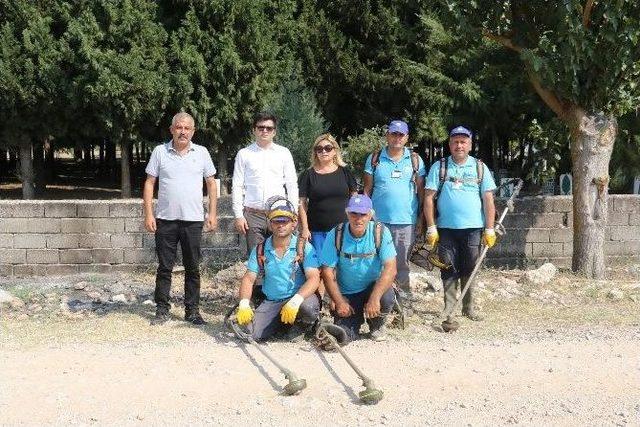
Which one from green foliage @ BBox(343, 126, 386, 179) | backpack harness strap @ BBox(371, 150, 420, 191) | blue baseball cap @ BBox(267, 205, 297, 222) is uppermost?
green foliage @ BBox(343, 126, 386, 179)

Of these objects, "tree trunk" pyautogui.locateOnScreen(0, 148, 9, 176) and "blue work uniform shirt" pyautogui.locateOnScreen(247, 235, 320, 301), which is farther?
"tree trunk" pyautogui.locateOnScreen(0, 148, 9, 176)

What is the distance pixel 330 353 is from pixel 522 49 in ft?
13.9

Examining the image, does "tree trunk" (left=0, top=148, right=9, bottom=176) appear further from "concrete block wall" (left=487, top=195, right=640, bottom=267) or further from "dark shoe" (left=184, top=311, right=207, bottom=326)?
"dark shoe" (left=184, top=311, right=207, bottom=326)

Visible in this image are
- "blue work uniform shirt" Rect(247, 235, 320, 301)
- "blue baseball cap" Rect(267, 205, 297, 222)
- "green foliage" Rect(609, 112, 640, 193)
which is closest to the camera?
"blue baseball cap" Rect(267, 205, 297, 222)

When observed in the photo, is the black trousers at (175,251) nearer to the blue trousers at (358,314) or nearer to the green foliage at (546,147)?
the blue trousers at (358,314)

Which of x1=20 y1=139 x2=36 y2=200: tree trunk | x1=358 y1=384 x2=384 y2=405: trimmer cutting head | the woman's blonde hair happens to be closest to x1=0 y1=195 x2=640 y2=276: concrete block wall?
the woman's blonde hair

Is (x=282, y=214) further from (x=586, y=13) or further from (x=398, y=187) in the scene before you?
(x=586, y=13)

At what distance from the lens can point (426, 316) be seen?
6.80m

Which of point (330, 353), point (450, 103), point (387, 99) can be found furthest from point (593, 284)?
point (387, 99)

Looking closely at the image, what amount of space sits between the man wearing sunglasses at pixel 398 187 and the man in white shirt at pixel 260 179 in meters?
0.72

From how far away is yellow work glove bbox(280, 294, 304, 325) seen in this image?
17.8ft

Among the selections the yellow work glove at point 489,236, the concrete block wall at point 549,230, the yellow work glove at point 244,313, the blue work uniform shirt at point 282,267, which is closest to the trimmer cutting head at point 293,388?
the yellow work glove at point 244,313

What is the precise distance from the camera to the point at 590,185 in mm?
8344

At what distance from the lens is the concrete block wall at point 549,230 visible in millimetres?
9258
